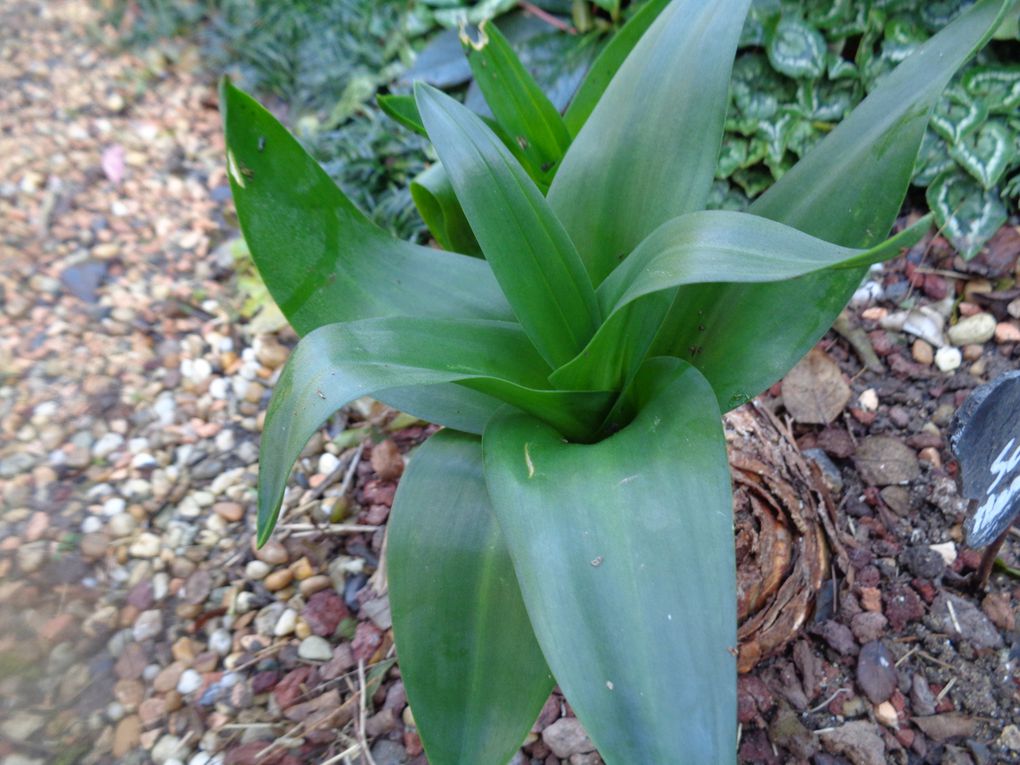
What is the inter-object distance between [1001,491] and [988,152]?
1.13 meters

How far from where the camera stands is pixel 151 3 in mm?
3023

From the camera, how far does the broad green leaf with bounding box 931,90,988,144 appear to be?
1.67 metres

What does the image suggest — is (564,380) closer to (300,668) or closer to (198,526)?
(300,668)

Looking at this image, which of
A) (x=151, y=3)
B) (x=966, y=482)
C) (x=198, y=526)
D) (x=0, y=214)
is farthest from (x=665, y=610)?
(x=151, y=3)

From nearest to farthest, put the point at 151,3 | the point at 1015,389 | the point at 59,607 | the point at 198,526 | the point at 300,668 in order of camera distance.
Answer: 1. the point at 1015,389
2. the point at 300,668
3. the point at 59,607
4. the point at 198,526
5. the point at 151,3

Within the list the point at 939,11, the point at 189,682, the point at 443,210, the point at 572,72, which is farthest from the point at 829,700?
the point at 572,72

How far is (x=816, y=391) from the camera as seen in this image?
60.4 inches

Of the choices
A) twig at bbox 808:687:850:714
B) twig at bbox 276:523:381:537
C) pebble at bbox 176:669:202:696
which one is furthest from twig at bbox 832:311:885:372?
pebble at bbox 176:669:202:696

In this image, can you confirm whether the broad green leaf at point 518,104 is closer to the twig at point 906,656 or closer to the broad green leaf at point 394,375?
the broad green leaf at point 394,375

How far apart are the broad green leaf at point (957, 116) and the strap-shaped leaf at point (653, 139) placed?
3.37ft

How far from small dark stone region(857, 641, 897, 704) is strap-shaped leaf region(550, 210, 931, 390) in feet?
2.21

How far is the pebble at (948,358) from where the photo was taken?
154 cm

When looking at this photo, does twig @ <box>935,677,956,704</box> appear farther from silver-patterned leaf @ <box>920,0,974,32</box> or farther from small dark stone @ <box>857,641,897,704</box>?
silver-patterned leaf @ <box>920,0,974,32</box>

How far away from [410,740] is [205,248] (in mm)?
1640
